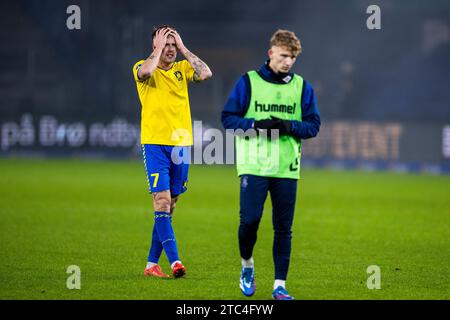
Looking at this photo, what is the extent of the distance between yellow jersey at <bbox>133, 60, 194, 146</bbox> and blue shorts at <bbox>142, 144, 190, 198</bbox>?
71mm

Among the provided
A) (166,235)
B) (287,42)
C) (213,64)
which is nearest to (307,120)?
(287,42)

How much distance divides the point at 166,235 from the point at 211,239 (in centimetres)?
363

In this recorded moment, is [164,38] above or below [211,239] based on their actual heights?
above

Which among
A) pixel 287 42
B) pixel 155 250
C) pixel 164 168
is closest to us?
pixel 287 42

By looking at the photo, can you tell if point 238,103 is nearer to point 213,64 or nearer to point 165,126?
point 165,126

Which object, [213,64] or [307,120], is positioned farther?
[213,64]

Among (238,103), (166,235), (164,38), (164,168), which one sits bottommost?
(166,235)

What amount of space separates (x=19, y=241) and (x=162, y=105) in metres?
3.67

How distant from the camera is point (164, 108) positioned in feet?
31.9

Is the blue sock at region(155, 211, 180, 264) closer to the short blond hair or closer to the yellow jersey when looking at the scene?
the yellow jersey

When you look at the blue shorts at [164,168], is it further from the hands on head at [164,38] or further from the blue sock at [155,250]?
the hands on head at [164,38]

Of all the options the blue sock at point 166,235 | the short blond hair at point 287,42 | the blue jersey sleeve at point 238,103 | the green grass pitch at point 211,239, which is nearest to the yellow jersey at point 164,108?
the blue sock at point 166,235

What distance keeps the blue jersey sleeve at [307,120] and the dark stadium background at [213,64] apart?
21190 mm

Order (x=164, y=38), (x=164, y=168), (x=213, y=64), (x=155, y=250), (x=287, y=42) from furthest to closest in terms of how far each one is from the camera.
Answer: (x=213, y=64) < (x=155, y=250) < (x=164, y=168) < (x=164, y=38) < (x=287, y=42)
